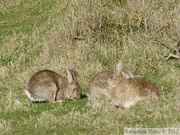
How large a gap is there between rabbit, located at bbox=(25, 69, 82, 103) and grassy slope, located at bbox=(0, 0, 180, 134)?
241 millimetres

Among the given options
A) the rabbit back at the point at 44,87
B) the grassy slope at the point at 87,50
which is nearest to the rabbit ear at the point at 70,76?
the rabbit back at the point at 44,87

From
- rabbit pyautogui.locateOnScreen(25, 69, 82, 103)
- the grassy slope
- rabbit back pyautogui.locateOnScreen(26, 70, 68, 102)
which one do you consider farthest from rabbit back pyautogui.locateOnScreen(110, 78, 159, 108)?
rabbit back pyautogui.locateOnScreen(26, 70, 68, 102)

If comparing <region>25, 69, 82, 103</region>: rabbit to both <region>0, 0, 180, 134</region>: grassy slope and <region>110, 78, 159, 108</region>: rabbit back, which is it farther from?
<region>110, 78, 159, 108</region>: rabbit back

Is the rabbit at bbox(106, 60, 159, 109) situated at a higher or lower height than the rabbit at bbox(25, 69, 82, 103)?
higher

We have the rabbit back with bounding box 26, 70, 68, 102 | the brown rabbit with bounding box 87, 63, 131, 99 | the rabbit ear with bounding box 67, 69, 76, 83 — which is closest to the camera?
the brown rabbit with bounding box 87, 63, 131, 99

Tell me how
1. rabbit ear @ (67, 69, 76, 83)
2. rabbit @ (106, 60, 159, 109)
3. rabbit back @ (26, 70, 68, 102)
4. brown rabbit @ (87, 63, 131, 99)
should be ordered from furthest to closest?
rabbit ear @ (67, 69, 76, 83)
rabbit back @ (26, 70, 68, 102)
brown rabbit @ (87, 63, 131, 99)
rabbit @ (106, 60, 159, 109)

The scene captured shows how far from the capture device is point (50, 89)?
11.9 m

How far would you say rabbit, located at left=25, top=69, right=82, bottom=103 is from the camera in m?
11.9

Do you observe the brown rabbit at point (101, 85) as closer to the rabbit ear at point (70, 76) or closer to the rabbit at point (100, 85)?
the rabbit at point (100, 85)

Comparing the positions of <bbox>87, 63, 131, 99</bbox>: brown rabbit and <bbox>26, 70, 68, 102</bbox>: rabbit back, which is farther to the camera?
<bbox>26, 70, 68, 102</bbox>: rabbit back

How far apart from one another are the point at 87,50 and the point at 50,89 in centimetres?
286

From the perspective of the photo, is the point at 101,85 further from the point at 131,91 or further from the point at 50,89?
the point at 131,91

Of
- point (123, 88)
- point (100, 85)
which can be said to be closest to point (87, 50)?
point (100, 85)

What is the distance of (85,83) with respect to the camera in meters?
13.3
